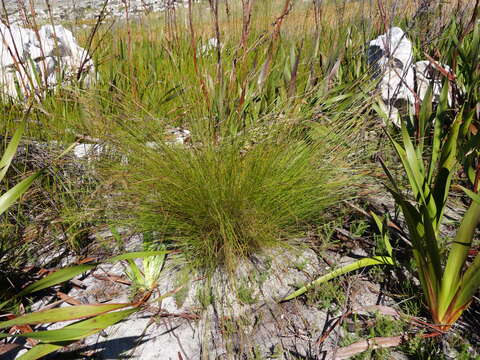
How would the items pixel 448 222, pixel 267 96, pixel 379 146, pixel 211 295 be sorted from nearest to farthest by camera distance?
pixel 211 295, pixel 448 222, pixel 379 146, pixel 267 96

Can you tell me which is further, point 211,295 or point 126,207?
point 126,207

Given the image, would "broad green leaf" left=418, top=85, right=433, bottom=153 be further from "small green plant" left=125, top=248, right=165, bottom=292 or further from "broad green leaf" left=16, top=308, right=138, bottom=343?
"broad green leaf" left=16, top=308, right=138, bottom=343

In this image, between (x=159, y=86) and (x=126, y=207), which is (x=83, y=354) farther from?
(x=159, y=86)

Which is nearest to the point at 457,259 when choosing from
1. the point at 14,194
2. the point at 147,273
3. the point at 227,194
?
the point at 227,194

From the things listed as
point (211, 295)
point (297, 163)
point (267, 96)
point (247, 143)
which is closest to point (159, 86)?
point (267, 96)

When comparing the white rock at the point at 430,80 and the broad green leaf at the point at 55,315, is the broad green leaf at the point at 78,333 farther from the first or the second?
the white rock at the point at 430,80

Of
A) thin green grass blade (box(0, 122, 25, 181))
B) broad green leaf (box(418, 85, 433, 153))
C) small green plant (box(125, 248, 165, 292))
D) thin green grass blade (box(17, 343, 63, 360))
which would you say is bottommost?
small green plant (box(125, 248, 165, 292))

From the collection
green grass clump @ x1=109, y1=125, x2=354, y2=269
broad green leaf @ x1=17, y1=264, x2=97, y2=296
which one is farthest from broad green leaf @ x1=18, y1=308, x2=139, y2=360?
green grass clump @ x1=109, y1=125, x2=354, y2=269

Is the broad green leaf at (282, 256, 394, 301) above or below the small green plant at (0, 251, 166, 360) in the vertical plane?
below
